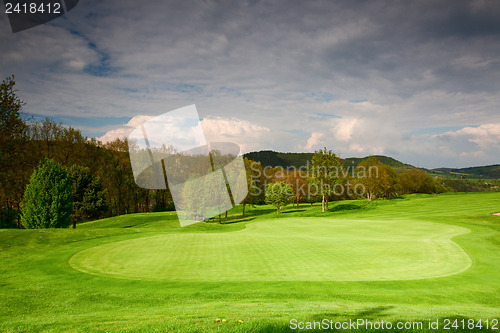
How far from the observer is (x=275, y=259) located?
12.8 meters

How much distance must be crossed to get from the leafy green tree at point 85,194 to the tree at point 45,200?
1012 cm

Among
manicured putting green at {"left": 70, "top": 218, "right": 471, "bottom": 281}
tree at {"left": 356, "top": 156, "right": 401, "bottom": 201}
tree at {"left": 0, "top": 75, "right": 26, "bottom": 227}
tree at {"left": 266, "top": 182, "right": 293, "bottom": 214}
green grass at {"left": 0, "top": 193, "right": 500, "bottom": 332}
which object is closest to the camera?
green grass at {"left": 0, "top": 193, "right": 500, "bottom": 332}

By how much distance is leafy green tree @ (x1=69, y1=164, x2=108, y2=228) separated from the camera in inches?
1503

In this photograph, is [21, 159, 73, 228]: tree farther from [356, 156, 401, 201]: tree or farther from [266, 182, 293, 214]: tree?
[356, 156, 401, 201]: tree

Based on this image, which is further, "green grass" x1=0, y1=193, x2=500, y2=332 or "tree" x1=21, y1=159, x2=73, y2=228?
"tree" x1=21, y1=159, x2=73, y2=228

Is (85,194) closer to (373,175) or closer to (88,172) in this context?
(88,172)

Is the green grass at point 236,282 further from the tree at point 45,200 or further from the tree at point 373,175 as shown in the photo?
the tree at point 373,175

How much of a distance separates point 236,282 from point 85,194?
38260 millimetres

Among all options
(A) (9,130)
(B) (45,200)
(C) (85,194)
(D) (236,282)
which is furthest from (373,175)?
(A) (9,130)

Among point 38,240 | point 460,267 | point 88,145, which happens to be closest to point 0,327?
point 38,240

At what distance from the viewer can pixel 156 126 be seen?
1531 centimetres

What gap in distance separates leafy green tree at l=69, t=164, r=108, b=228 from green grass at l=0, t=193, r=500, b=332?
2213cm

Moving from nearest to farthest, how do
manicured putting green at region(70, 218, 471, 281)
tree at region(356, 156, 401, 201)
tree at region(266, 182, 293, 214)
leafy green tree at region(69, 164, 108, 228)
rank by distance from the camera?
1. manicured putting green at region(70, 218, 471, 281)
2. leafy green tree at region(69, 164, 108, 228)
3. tree at region(266, 182, 293, 214)
4. tree at region(356, 156, 401, 201)

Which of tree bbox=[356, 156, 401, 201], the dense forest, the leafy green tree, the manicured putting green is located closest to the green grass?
the manicured putting green
